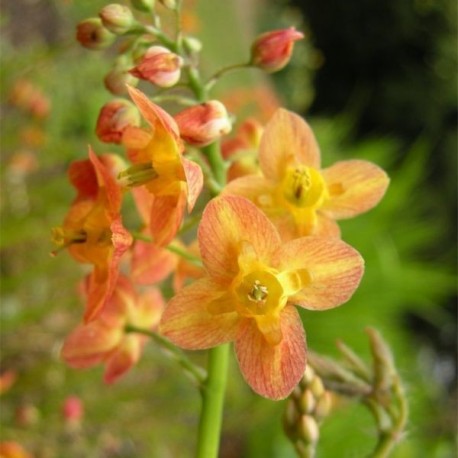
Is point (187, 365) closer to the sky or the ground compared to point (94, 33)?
closer to the ground

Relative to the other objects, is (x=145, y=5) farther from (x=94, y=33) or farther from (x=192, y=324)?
(x=192, y=324)

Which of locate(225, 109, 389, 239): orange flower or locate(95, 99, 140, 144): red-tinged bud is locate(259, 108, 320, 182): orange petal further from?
locate(95, 99, 140, 144): red-tinged bud

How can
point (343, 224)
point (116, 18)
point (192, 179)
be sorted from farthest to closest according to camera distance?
point (343, 224)
point (116, 18)
point (192, 179)

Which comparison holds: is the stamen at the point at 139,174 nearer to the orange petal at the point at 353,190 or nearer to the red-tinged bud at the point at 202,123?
the red-tinged bud at the point at 202,123

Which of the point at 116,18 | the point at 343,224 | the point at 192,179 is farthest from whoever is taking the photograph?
the point at 343,224

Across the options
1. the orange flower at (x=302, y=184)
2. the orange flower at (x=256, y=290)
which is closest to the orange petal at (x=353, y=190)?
the orange flower at (x=302, y=184)

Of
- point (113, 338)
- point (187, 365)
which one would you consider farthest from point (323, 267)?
point (113, 338)

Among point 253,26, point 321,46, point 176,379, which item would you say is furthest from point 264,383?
Result: point 253,26
